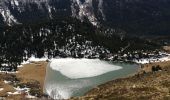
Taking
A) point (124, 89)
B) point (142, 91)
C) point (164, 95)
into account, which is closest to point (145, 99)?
point (164, 95)

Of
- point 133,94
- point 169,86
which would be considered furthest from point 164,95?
point 169,86

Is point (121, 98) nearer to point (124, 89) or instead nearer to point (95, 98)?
point (95, 98)

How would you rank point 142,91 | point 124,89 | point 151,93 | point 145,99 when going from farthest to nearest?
point 124,89, point 142,91, point 151,93, point 145,99

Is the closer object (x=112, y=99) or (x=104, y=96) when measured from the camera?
(x=112, y=99)

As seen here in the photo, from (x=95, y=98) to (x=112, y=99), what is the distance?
13506 millimetres

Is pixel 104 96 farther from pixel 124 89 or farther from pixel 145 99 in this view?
pixel 145 99

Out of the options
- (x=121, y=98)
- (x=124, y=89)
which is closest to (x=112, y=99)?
(x=121, y=98)

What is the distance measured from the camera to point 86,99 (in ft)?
527

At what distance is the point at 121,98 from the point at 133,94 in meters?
7.87

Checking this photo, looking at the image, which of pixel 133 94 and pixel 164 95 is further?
pixel 133 94

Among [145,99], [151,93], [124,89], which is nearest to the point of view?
[145,99]

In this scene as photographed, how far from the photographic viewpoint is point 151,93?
487 ft

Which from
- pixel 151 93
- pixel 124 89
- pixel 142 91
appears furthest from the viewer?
pixel 124 89

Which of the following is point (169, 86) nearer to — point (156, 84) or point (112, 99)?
point (156, 84)
